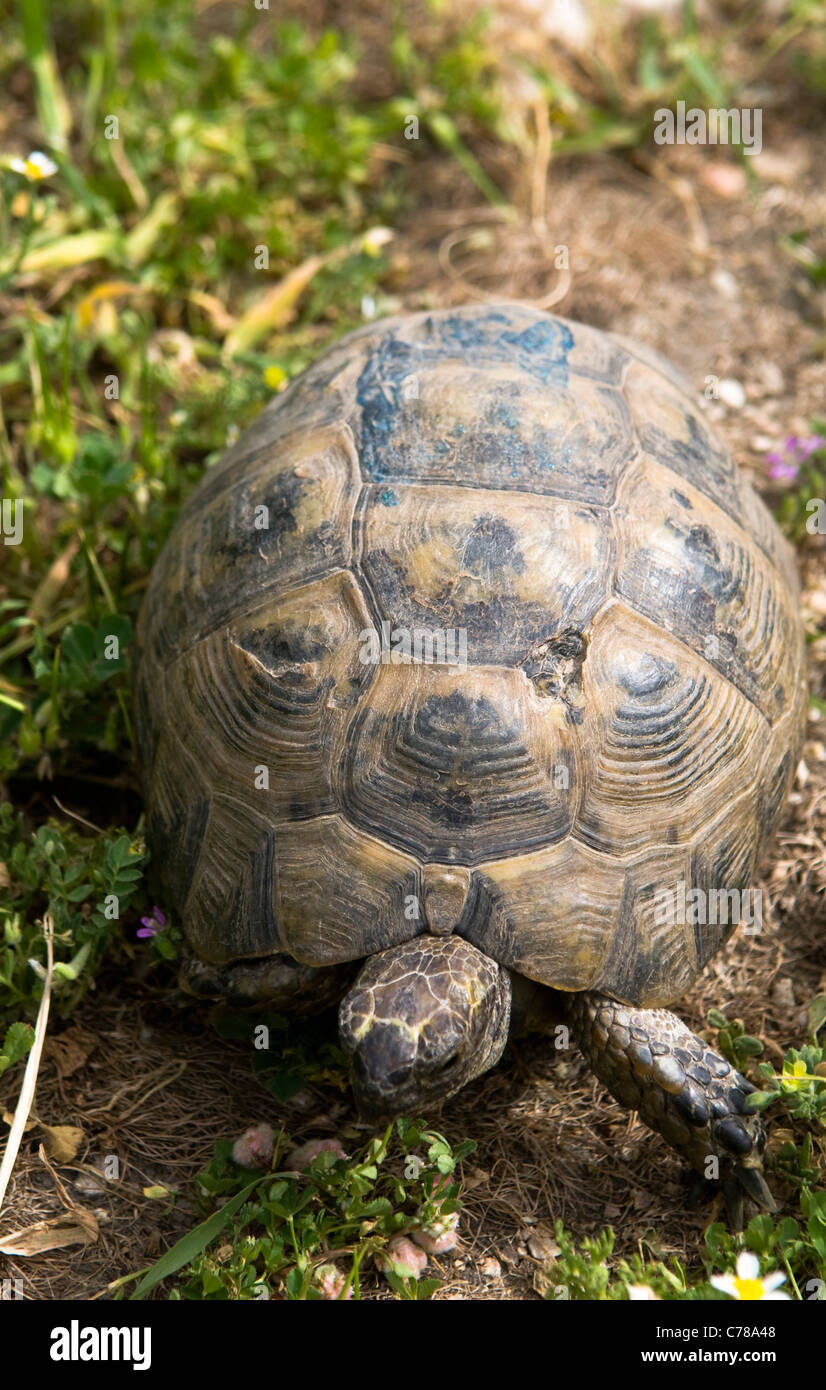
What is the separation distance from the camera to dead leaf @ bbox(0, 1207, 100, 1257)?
3.06 metres

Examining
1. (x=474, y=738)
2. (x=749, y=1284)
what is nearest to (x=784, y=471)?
(x=474, y=738)

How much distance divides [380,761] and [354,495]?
A: 0.74 m

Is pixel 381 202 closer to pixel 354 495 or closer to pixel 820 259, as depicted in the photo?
pixel 820 259

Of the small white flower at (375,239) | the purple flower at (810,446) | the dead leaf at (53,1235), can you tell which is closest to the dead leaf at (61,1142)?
the dead leaf at (53,1235)

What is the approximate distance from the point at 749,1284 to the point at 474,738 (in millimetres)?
1334

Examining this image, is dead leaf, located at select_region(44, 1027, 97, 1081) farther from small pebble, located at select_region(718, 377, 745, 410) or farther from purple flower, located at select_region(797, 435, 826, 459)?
small pebble, located at select_region(718, 377, 745, 410)

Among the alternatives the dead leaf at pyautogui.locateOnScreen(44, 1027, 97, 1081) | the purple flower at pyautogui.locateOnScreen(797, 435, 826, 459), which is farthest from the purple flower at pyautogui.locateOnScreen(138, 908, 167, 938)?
the purple flower at pyautogui.locateOnScreen(797, 435, 826, 459)

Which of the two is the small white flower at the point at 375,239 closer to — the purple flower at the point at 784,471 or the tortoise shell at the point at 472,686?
the tortoise shell at the point at 472,686

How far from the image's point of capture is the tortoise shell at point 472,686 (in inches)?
118

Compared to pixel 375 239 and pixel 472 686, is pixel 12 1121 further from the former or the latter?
pixel 375 239

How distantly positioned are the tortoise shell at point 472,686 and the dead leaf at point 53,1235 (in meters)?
0.70

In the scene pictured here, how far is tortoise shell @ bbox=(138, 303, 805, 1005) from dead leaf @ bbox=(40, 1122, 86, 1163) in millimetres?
583

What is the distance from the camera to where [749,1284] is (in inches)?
107

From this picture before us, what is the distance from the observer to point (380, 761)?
9.94ft
